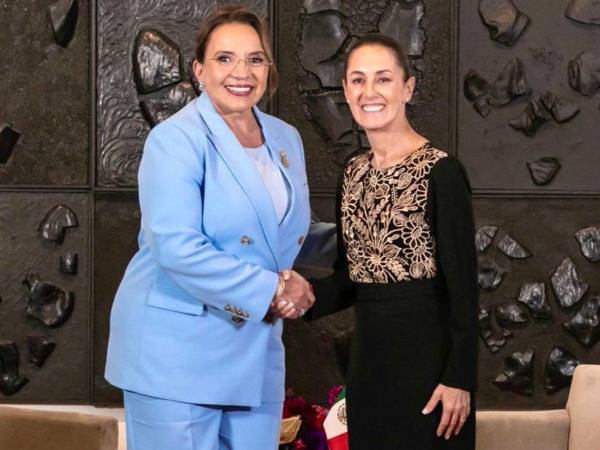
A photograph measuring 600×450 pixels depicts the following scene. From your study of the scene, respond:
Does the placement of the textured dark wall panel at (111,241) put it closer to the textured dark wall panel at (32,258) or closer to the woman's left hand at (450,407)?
the textured dark wall panel at (32,258)

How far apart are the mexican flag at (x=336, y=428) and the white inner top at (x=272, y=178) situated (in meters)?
0.76

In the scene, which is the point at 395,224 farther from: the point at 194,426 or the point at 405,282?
the point at 194,426

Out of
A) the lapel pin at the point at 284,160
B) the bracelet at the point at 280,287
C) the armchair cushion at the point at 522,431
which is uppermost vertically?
the lapel pin at the point at 284,160

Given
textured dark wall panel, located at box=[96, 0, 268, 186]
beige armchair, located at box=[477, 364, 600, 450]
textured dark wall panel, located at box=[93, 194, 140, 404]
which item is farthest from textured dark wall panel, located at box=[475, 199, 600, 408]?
textured dark wall panel, located at box=[93, 194, 140, 404]

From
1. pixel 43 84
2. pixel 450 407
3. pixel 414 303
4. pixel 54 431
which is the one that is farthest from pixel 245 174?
pixel 43 84

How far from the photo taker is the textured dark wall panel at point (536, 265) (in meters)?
4.29

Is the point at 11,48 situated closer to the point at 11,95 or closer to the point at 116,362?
the point at 11,95

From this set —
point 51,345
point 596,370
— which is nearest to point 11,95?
point 51,345

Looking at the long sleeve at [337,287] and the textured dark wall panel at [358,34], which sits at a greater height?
the textured dark wall panel at [358,34]

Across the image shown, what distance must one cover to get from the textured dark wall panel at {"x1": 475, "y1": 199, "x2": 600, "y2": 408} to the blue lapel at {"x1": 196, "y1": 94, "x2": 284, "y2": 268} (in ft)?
6.59

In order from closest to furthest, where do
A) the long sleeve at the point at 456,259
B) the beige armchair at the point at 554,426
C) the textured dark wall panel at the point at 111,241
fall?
1. the long sleeve at the point at 456,259
2. the beige armchair at the point at 554,426
3. the textured dark wall panel at the point at 111,241

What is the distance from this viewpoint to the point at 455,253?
231cm

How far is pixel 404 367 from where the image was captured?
2.38m

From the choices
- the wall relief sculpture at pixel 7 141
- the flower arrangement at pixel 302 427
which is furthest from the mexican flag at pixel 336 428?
the wall relief sculpture at pixel 7 141
